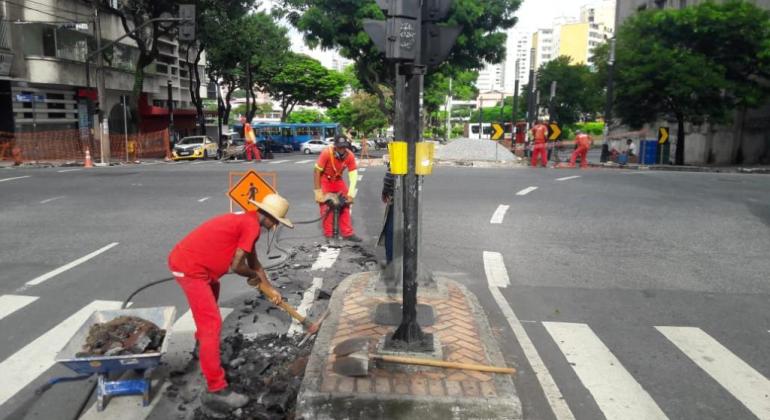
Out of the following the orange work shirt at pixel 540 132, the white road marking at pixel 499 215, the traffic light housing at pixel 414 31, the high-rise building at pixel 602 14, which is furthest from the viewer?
the high-rise building at pixel 602 14

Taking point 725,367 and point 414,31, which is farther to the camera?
point 725,367

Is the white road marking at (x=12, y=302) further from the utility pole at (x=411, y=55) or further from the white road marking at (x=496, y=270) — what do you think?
the white road marking at (x=496, y=270)

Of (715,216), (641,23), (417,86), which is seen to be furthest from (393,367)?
Answer: (641,23)

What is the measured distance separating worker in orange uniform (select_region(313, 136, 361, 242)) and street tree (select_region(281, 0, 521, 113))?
18.8 meters

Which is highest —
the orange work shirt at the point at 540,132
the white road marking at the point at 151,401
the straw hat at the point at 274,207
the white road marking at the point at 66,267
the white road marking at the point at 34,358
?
the orange work shirt at the point at 540,132

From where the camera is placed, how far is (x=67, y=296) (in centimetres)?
732

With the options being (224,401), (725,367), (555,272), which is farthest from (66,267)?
(725,367)

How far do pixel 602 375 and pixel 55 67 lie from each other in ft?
106

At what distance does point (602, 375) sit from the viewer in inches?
205

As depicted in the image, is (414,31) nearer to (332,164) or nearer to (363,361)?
(363,361)

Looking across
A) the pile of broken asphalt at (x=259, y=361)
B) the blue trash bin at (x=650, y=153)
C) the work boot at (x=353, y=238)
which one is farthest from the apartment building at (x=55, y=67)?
the blue trash bin at (x=650, y=153)

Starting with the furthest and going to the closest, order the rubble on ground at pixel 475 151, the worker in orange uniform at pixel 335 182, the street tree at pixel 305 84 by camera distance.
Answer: the street tree at pixel 305 84 → the rubble on ground at pixel 475 151 → the worker in orange uniform at pixel 335 182

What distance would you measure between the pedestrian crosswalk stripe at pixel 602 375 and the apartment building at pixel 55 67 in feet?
84.5

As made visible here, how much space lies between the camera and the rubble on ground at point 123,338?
4.68 meters
